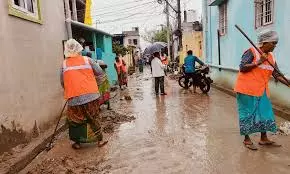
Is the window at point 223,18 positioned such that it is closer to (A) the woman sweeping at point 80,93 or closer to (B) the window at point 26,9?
(B) the window at point 26,9

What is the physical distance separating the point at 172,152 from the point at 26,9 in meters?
3.77

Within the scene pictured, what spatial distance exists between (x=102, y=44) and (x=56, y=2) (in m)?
8.02

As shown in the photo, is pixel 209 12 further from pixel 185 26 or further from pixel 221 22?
pixel 185 26

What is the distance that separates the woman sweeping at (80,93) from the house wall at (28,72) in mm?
729

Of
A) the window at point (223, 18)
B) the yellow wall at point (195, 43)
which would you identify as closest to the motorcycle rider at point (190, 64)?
the window at point (223, 18)

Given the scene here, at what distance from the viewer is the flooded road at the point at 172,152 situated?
4.78 m

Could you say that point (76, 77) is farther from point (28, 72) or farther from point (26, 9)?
point (26, 9)

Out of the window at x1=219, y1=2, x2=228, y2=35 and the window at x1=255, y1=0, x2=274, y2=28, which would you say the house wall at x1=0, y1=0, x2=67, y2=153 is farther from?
the window at x1=219, y1=2, x2=228, y2=35

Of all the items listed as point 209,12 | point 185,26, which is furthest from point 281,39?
point 185,26

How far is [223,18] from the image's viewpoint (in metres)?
14.0

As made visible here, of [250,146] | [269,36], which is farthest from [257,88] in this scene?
[250,146]

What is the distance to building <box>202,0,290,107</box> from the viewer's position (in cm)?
793

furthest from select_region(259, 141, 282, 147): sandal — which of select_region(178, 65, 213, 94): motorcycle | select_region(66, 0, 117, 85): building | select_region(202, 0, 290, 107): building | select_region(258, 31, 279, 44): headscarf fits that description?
select_region(66, 0, 117, 85): building

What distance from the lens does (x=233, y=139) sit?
6.08 m
